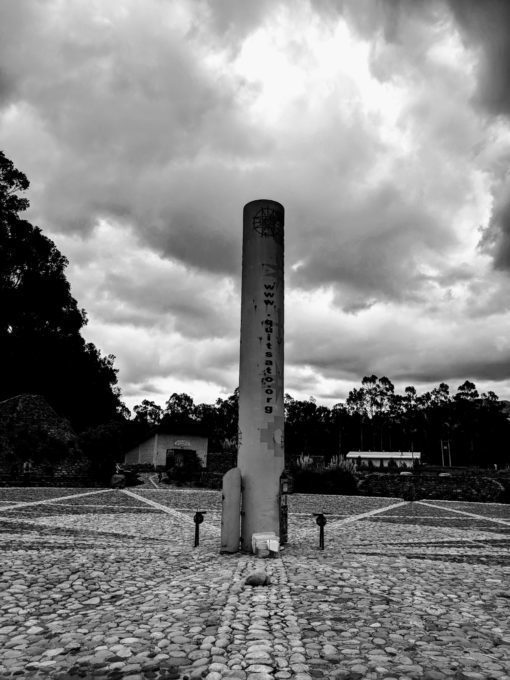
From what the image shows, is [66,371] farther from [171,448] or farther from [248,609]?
[248,609]

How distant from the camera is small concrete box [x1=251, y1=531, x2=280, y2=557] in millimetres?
7145

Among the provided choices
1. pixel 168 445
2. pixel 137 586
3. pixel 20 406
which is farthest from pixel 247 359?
pixel 168 445

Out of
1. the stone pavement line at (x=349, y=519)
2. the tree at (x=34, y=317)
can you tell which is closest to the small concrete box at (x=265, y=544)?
the stone pavement line at (x=349, y=519)

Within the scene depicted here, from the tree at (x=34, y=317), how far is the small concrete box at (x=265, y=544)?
117ft

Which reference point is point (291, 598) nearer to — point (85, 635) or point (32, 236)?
point (85, 635)

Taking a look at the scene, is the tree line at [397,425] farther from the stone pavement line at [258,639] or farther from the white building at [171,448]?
the stone pavement line at [258,639]

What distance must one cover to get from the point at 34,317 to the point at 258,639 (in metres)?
40.7

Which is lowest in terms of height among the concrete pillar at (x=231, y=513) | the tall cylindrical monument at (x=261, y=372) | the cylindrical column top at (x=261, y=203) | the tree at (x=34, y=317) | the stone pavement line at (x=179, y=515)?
the stone pavement line at (x=179, y=515)

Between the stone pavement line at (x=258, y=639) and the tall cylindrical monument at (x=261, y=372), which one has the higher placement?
the tall cylindrical monument at (x=261, y=372)

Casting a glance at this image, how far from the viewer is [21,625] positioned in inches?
157

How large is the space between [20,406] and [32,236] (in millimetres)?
17879

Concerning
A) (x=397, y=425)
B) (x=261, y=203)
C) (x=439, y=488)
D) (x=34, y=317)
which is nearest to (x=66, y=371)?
(x=34, y=317)

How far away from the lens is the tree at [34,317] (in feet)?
122

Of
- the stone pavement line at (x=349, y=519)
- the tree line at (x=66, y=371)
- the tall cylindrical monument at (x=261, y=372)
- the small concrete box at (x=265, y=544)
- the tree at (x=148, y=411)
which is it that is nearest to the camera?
the small concrete box at (x=265, y=544)
